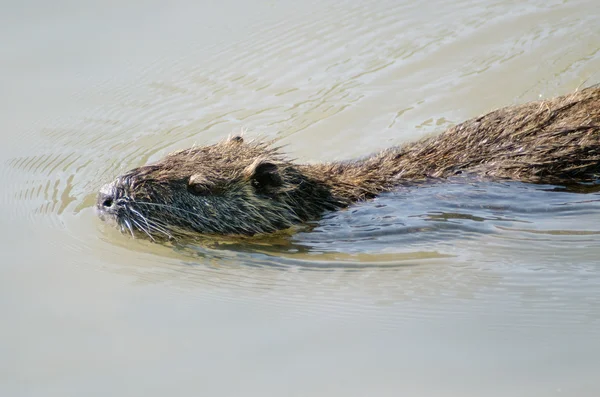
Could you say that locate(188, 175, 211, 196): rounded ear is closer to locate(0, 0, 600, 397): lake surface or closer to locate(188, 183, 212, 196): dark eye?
locate(188, 183, 212, 196): dark eye

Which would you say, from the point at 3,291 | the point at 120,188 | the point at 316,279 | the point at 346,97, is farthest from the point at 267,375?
the point at 346,97

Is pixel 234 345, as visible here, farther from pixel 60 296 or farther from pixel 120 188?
pixel 120 188

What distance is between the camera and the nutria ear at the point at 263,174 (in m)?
6.23

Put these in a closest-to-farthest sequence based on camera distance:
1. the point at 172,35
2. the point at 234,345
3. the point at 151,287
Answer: the point at 234,345 → the point at 151,287 → the point at 172,35

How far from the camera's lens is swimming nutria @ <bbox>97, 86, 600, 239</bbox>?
618cm

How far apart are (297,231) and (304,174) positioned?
1.57ft

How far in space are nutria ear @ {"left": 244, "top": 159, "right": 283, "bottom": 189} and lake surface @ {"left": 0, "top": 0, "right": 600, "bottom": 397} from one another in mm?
435

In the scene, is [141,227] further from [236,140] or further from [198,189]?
[236,140]

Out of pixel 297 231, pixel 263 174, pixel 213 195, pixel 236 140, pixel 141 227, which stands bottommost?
pixel 297 231

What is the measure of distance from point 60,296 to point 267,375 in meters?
1.70

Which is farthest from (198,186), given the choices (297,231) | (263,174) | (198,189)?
(297,231)

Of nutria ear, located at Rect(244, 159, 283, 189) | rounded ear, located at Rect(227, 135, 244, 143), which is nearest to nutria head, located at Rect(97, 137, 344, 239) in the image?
nutria ear, located at Rect(244, 159, 283, 189)

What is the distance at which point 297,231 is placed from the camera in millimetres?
6410

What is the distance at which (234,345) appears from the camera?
4.51m
